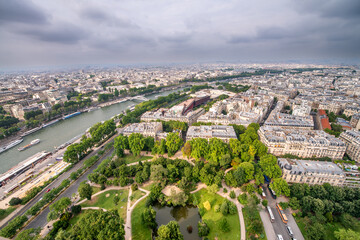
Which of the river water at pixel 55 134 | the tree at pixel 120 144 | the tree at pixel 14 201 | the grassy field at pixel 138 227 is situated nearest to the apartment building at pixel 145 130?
the tree at pixel 120 144

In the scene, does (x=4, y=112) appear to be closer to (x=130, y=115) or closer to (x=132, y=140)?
(x=130, y=115)

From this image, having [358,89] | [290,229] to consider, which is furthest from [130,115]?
[358,89]

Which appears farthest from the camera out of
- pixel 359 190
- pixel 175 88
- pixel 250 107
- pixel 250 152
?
pixel 175 88

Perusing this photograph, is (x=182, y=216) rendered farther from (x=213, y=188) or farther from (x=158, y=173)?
(x=158, y=173)

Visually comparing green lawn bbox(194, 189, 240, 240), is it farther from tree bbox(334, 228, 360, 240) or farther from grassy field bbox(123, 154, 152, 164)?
grassy field bbox(123, 154, 152, 164)

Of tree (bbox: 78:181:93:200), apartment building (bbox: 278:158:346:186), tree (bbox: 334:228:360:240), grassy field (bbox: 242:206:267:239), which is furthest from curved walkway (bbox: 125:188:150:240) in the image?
tree (bbox: 334:228:360:240)

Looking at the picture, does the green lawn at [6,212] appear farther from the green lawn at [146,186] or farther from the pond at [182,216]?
the pond at [182,216]
